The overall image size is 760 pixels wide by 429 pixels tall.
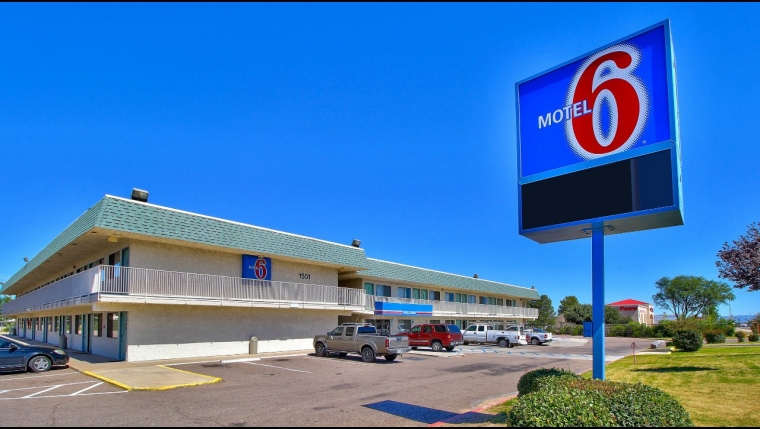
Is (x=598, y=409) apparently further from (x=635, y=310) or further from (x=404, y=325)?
(x=635, y=310)

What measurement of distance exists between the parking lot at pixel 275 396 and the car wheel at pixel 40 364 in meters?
0.51

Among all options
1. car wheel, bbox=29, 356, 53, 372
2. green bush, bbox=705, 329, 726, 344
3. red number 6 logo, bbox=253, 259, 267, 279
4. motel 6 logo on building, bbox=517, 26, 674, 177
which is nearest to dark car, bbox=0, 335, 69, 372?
car wheel, bbox=29, 356, 53, 372

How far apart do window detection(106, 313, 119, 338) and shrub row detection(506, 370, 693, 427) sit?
20.2m

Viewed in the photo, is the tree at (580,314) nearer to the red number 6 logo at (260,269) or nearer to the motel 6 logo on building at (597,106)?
the red number 6 logo at (260,269)

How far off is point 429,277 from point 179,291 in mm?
25249

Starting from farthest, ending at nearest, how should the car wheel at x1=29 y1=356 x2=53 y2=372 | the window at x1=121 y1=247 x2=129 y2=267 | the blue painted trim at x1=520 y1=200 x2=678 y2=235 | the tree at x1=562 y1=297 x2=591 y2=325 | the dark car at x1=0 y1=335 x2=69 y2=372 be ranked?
the tree at x1=562 y1=297 x2=591 y2=325 < the window at x1=121 y1=247 x2=129 y2=267 < the car wheel at x1=29 y1=356 x2=53 y2=372 < the dark car at x1=0 y1=335 x2=69 y2=372 < the blue painted trim at x1=520 y1=200 x2=678 y2=235

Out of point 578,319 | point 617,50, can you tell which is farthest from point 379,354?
point 578,319

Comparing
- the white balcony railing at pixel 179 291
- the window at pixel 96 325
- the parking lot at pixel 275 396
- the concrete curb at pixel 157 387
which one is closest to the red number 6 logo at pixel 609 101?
the parking lot at pixel 275 396

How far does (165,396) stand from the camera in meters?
12.6

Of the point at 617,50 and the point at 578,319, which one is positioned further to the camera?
the point at 578,319

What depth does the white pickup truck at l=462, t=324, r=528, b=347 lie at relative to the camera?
3841 cm

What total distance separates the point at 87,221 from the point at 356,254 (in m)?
15.9

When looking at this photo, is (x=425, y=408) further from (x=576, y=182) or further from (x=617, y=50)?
(x=617, y=50)

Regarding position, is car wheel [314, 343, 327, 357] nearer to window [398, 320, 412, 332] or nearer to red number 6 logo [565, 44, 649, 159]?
window [398, 320, 412, 332]
